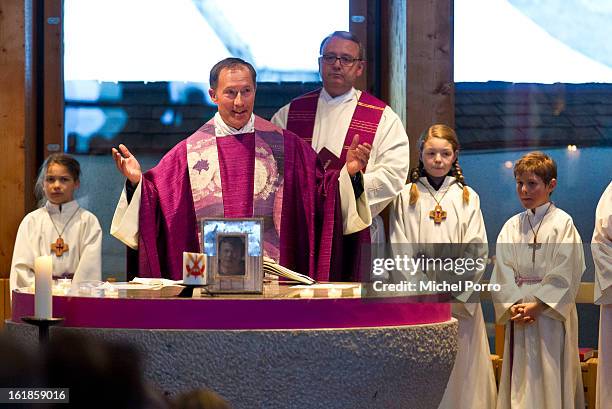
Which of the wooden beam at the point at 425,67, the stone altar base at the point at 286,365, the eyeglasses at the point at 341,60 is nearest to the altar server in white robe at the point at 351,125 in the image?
the eyeglasses at the point at 341,60

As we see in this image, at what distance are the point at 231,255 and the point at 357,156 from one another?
3.93 ft

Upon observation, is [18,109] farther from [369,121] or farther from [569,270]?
[569,270]

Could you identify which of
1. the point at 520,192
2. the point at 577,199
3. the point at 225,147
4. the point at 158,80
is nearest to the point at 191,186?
the point at 225,147

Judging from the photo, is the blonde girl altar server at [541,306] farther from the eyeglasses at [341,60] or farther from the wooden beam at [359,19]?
the wooden beam at [359,19]

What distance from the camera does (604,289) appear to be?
5406 millimetres

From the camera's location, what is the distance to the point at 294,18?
6793mm

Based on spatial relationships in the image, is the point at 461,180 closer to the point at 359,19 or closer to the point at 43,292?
the point at 359,19

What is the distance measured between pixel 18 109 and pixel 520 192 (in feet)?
9.68

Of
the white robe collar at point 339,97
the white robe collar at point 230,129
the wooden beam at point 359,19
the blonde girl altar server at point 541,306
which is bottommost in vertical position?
the blonde girl altar server at point 541,306

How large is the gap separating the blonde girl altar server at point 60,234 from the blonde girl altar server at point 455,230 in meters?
1.69

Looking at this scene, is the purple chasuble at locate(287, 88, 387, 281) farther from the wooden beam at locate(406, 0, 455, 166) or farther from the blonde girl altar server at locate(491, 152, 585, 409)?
the blonde girl altar server at locate(491, 152, 585, 409)

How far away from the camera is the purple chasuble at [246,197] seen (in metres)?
4.36

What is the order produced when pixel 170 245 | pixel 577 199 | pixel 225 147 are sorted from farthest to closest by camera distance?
pixel 577 199 < pixel 225 147 < pixel 170 245

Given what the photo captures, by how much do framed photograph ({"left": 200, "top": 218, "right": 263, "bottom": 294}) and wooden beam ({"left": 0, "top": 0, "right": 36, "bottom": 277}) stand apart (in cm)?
339
